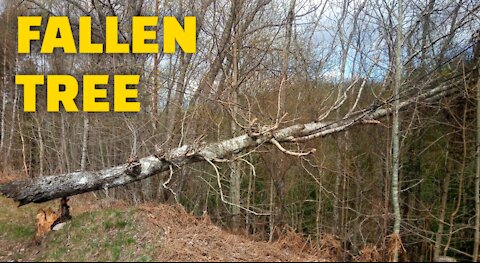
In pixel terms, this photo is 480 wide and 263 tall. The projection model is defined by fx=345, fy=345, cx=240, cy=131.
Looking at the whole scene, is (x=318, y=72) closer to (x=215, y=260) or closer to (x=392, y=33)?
(x=392, y=33)

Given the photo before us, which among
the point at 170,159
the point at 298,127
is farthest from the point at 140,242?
the point at 298,127

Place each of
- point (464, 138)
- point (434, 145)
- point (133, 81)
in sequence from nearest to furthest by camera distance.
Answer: point (464, 138) < point (434, 145) < point (133, 81)

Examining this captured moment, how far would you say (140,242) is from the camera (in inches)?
166

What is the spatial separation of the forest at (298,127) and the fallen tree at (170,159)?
0.08ft

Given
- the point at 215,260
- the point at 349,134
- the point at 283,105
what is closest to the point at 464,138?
the point at 349,134

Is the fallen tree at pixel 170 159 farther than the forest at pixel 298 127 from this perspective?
No

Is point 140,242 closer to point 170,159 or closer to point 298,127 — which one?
point 170,159

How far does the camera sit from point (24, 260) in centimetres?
431

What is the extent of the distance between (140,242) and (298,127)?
12.9 ft

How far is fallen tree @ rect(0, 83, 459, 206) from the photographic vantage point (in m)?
5.37

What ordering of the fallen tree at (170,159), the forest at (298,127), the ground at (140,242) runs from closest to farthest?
the ground at (140,242) → the fallen tree at (170,159) → the forest at (298,127)

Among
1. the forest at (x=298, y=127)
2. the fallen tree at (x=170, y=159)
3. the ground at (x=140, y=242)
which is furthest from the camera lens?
the forest at (x=298, y=127)

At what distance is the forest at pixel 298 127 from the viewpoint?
249 inches

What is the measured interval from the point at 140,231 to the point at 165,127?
149 inches
